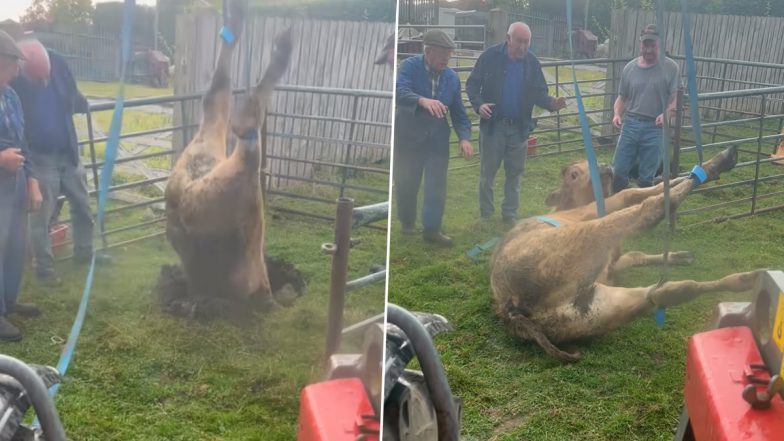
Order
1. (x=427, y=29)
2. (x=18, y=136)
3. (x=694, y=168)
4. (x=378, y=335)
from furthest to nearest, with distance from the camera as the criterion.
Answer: (x=694, y=168), (x=427, y=29), (x=378, y=335), (x=18, y=136)

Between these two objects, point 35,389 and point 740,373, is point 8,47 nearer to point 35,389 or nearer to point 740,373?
point 35,389

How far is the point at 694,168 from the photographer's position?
1895 mm

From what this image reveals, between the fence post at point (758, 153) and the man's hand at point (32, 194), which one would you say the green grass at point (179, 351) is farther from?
the fence post at point (758, 153)

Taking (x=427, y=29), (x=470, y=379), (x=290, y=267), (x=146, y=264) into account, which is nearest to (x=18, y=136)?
(x=146, y=264)

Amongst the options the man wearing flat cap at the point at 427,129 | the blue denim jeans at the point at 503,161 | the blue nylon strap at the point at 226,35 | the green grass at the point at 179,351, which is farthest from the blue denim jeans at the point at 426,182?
the blue nylon strap at the point at 226,35

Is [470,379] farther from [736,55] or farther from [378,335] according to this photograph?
[736,55]

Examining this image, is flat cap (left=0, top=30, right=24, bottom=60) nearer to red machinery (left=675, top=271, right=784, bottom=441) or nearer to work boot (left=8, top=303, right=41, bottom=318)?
work boot (left=8, top=303, right=41, bottom=318)

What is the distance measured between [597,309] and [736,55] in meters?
0.72

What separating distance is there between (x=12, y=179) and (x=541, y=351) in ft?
4.67

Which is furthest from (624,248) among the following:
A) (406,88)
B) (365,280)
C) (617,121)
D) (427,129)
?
(365,280)

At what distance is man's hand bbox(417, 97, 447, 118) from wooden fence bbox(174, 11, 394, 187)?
1.88ft

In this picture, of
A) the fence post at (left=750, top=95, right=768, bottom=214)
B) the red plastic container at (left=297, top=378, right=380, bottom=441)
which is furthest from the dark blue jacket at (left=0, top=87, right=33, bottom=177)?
the fence post at (left=750, top=95, right=768, bottom=214)

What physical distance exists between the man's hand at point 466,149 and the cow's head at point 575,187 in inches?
8.8

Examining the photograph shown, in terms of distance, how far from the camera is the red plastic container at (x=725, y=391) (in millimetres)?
1725
